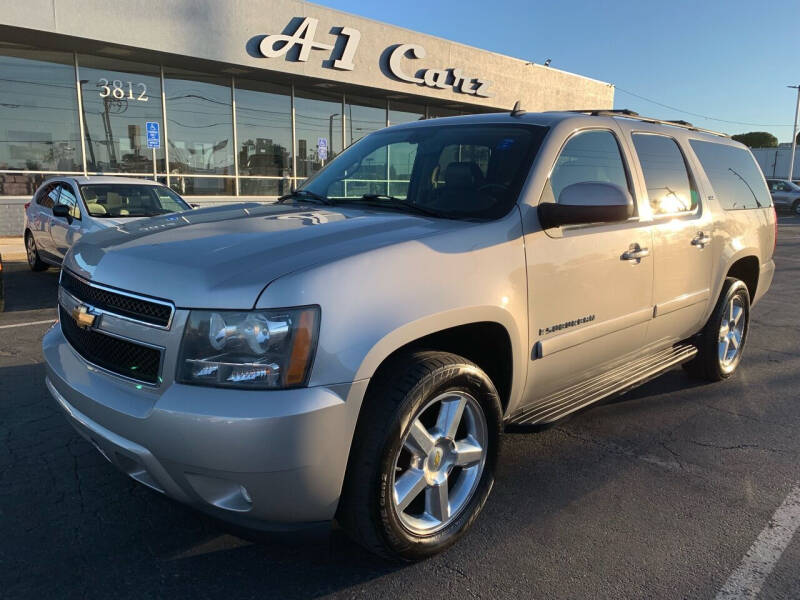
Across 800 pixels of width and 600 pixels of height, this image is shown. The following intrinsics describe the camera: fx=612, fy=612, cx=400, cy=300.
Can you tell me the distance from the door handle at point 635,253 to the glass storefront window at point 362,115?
1747 centimetres

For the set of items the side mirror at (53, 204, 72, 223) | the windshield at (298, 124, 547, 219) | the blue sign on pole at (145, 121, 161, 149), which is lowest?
the side mirror at (53, 204, 72, 223)

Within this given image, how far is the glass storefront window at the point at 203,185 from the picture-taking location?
16891mm

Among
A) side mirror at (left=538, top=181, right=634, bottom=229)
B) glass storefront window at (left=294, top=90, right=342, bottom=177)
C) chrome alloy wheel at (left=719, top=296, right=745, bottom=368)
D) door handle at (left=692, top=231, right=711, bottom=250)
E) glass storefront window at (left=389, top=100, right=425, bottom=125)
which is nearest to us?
side mirror at (left=538, top=181, right=634, bottom=229)

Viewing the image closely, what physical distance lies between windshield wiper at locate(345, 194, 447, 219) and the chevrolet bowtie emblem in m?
1.50

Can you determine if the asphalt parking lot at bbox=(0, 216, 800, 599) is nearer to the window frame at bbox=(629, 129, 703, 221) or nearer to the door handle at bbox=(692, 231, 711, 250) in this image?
the door handle at bbox=(692, 231, 711, 250)

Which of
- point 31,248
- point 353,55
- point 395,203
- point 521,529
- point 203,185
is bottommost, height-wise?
point 521,529

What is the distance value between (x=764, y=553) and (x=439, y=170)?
243 centimetres

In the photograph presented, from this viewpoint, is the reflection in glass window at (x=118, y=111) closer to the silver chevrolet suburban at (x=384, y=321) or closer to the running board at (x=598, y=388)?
the silver chevrolet suburban at (x=384, y=321)

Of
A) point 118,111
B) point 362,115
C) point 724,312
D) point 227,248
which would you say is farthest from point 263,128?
point 227,248

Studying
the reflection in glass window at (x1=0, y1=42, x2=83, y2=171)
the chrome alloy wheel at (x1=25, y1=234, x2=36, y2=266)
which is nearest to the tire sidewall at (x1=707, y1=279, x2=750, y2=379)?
the chrome alloy wheel at (x1=25, y1=234, x2=36, y2=266)

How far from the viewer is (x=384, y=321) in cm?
225

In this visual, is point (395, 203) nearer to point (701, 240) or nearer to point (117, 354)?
point (117, 354)

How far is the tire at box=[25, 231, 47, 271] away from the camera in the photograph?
997 centimetres

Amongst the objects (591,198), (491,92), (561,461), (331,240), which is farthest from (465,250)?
(491,92)
